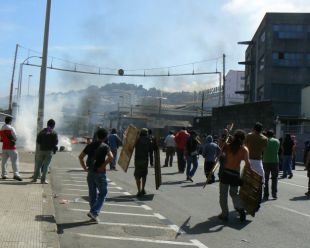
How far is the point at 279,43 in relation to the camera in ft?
212

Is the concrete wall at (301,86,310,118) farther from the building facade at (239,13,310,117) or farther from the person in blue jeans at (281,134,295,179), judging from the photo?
the person in blue jeans at (281,134,295,179)

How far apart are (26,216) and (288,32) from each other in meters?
59.7

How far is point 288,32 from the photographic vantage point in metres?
64.8

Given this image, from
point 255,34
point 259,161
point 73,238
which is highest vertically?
point 255,34

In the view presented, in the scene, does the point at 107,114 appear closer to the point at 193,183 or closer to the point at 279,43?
the point at 279,43

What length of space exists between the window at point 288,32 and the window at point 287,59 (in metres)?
1.99

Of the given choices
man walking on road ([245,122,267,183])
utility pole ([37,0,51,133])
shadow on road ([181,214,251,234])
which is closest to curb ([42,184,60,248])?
shadow on road ([181,214,251,234])

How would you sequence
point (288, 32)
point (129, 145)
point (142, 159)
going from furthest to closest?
1. point (288, 32)
2. point (129, 145)
3. point (142, 159)

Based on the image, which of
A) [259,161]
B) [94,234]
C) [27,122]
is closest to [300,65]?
→ [27,122]

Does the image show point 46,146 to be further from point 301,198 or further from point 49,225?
point 301,198

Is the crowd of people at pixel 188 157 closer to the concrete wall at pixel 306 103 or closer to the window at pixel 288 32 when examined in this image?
the concrete wall at pixel 306 103

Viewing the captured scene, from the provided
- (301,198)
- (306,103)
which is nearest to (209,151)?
(301,198)

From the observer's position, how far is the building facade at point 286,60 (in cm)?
6397

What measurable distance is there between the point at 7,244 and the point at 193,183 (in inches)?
422
